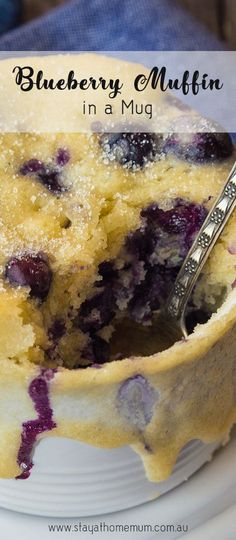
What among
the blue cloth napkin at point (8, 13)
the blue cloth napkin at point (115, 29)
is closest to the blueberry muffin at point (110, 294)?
the blue cloth napkin at point (115, 29)

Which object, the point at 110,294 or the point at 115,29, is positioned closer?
the point at 110,294

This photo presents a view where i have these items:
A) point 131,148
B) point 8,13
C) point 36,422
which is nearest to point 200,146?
point 131,148

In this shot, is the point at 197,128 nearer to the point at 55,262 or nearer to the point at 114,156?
the point at 114,156

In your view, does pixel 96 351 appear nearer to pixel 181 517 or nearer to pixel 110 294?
pixel 110 294

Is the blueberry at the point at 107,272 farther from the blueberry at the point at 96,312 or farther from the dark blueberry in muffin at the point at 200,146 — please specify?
the dark blueberry in muffin at the point at 200,146

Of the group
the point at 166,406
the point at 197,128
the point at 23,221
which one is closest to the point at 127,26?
the point at 197,128

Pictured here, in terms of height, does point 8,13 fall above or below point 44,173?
above
